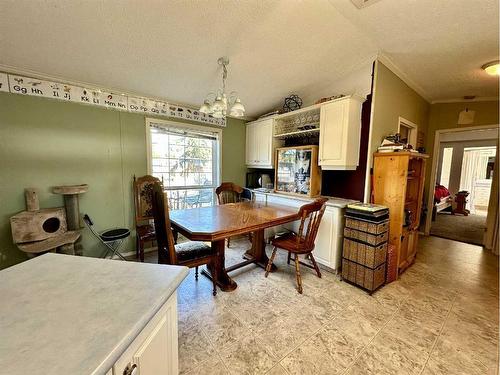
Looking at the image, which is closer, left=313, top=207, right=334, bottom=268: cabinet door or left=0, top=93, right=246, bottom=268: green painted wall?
left=0, top=93, right=246, bottom=268: green painted wall

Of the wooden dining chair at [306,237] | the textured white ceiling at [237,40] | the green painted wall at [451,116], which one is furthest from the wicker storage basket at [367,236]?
the green painted wall at [451,116]

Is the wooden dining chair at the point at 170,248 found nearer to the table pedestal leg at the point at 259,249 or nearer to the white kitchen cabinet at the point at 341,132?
the table pedestal leg at the point at 259,249

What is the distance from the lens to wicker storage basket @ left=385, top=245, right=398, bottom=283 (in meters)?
2.43

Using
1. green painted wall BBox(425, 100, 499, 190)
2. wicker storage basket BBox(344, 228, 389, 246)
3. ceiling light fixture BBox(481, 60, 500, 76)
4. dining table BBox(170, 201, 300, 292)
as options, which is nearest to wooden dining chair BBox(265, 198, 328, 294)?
dining table BBox(170, 201, 300, 292)

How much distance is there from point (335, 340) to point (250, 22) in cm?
283

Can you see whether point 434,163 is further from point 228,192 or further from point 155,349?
point 155,349

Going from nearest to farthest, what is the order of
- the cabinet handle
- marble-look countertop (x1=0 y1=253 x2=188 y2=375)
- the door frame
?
marble-look countertop (x1=0 y1=253 x2=188 y2=375)
the cabinet handle
the door frame

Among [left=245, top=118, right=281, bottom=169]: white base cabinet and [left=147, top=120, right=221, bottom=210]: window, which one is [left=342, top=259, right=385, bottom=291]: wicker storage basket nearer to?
[left=245, top=118, right=281, bottom=169]: white base cabinet

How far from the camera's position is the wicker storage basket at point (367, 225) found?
222cm

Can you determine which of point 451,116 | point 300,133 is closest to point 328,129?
point 300,133

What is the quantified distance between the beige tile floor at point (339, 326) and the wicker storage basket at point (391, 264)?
8cm

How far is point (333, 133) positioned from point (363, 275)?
1687 millimetres

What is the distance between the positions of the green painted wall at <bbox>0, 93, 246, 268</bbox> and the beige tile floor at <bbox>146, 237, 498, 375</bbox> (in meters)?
1.51

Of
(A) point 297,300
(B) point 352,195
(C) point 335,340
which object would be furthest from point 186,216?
(B) point 352,195
